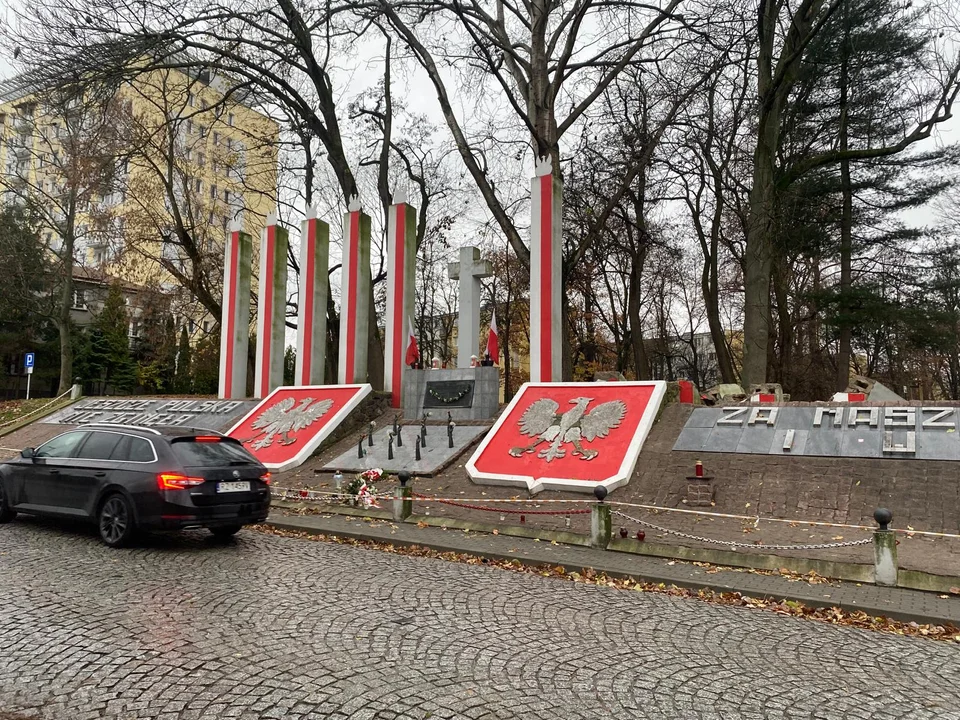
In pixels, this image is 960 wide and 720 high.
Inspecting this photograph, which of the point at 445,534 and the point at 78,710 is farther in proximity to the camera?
the point at 445,534

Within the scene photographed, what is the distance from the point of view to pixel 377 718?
3.60 metres

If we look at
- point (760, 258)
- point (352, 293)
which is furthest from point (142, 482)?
point (760, 258)

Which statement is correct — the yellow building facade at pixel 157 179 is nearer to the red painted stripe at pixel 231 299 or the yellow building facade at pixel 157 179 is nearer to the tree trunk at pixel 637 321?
the red painted stripe at pixel 231 299

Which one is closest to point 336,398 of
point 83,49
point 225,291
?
point 225,291

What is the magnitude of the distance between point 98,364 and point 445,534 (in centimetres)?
3676

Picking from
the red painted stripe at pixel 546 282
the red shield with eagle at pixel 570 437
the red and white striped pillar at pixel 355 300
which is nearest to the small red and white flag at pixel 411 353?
the red and white striped pillar at pixel 355 300

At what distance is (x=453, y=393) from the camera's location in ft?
55.5

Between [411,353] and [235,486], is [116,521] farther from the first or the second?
Result: [411,353]

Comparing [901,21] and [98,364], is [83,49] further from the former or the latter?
[98,364]

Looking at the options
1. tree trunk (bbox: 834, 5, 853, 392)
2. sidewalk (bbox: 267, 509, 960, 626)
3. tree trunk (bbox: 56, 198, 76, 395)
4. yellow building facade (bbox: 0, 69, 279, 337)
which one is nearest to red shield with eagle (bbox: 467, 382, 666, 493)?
sidewalk (bbox: 267, 509, 960, 626)

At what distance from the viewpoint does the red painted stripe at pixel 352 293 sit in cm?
2069

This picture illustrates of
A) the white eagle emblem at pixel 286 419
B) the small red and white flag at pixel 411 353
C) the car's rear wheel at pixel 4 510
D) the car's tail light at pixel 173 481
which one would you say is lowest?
the car's rear wheel at pixel 4 510

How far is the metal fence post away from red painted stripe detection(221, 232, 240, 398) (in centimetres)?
1500

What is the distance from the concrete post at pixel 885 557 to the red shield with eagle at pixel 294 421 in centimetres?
1196
